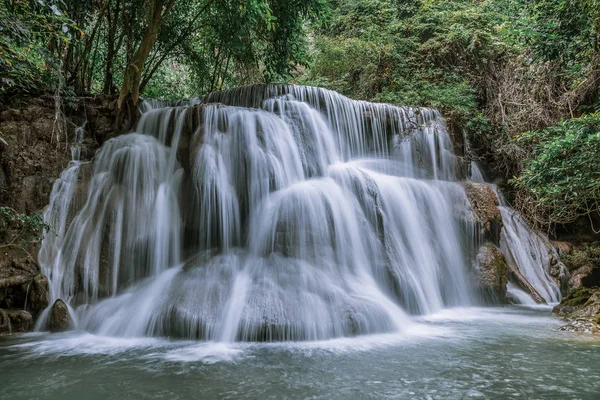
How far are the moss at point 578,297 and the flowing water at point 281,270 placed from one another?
15.2 inches

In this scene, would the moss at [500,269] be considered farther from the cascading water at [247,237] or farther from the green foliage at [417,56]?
the green foliage at [417,56]

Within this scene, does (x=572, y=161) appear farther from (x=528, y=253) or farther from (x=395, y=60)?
(x=395, y=60)

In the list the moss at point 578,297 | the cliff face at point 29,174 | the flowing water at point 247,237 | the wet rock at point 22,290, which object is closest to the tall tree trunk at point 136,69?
the cliff face at point 29,174

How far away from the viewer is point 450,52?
1352cm

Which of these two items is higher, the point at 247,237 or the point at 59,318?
the point at 247,237

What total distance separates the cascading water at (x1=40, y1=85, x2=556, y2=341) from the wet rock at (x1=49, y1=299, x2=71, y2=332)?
0.25 metres

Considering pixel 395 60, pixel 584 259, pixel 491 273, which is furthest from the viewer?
pixel 395 60

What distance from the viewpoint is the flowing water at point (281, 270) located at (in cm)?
360

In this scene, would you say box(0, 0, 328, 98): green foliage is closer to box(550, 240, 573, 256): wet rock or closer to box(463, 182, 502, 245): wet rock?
box(463, 182, 502, 245): wet rock

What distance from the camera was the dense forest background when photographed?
6266 millimetres

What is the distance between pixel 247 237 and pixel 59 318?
276 centimetres

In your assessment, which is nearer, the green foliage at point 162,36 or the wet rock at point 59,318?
the wet rock at point 59,318

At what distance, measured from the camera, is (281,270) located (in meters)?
5.76

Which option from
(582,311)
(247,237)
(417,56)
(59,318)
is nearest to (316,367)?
(247,237)
